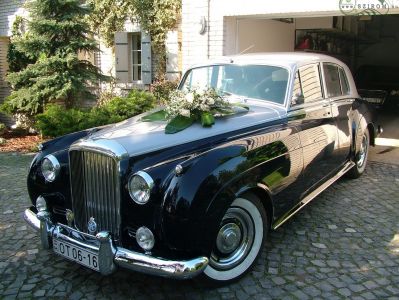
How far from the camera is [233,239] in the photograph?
3230 mm

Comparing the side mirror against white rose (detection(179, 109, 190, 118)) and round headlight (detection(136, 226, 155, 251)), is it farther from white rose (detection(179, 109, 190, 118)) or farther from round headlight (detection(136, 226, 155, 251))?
round headlight (detection(136, 226, 155, 251))

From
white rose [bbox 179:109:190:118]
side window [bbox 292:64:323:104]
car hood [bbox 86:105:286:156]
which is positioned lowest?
car hood [bbox 86:105:286:156]

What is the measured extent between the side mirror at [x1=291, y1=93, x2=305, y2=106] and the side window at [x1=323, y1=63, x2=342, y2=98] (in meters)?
0.78

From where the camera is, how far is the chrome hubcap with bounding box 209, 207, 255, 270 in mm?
3176

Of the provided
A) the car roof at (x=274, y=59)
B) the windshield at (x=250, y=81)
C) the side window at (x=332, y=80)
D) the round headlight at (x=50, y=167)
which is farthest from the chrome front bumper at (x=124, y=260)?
the side window at (x=332, y=80)

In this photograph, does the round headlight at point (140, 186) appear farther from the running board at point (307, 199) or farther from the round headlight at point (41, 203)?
the running board at point (307, 199)

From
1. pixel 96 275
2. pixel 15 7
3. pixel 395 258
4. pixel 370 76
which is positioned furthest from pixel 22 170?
pixel 370 76

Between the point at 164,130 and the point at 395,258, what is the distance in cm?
240

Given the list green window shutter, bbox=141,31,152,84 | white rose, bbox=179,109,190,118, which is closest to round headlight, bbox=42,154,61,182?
white rose, bbox=179,109,190,118

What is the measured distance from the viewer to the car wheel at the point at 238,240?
10.4 feet

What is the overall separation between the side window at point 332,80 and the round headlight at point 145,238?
3.10 m

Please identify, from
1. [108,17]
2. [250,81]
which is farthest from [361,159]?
[108,17]

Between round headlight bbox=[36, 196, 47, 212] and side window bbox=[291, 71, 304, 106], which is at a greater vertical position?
side window bbox=[291, 71, 304, 106]

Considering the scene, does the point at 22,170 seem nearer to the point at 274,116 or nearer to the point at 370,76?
the point at 274,116
